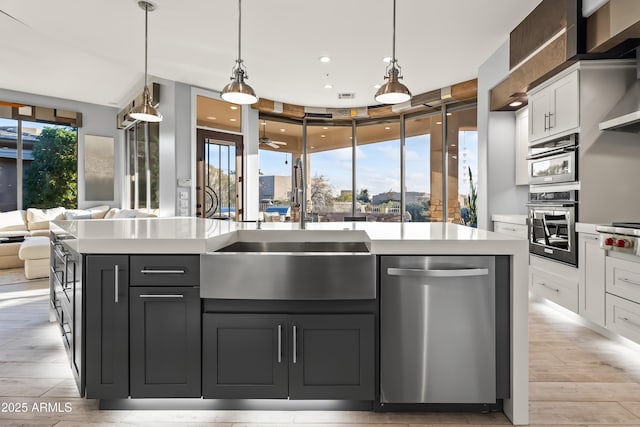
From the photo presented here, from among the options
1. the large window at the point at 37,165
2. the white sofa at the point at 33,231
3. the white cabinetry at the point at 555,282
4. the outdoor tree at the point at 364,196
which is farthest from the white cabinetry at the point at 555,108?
the large window at the point at 37,165

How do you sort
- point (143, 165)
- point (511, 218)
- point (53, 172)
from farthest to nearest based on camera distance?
point (53, 172), point (143, 165), point (511, 218)

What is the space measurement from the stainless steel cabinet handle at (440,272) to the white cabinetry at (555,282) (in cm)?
195

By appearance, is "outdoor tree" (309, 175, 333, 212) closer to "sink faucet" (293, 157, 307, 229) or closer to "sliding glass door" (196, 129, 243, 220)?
"sliding glass door" (196, 129, 243, 220)

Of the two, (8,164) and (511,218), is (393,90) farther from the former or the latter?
(8,164)

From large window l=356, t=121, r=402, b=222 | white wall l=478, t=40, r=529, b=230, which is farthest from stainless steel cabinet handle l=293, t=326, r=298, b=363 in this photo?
large window l=356, t=121, r=402, b=222

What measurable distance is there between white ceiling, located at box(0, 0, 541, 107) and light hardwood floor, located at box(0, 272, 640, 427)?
116 inches

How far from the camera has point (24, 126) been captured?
727 cm

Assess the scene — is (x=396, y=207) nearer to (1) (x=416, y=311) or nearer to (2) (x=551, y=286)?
(2) (x=551, y=286)

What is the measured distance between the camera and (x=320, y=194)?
8141 mm

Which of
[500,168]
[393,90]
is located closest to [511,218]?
[500,168]

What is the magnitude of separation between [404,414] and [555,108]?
300cm

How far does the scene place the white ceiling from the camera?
3740mm

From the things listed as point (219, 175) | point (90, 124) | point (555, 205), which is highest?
point (90, 124)

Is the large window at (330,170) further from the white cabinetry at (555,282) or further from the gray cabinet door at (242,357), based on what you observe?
the gray cabinet door at (242,357)
